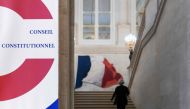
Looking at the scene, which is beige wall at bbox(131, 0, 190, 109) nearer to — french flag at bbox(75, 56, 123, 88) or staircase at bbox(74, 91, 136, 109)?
staircase at bbox(74, 91, 136, 109)

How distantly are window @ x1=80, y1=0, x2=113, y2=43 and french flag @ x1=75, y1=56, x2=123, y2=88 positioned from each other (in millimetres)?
1827

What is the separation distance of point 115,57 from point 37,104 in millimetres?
21668

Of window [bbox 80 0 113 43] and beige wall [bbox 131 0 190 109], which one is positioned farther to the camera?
window [bbox 80 0 113 43]

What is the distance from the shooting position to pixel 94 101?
18484mm

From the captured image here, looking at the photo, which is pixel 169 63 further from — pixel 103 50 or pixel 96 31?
pixel 96 31

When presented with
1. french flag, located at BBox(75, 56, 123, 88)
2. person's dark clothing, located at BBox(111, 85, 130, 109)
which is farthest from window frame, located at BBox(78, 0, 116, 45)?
person's dark clothing, located at BBox(111, 85, 130, 109)

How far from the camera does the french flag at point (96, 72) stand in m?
24.0

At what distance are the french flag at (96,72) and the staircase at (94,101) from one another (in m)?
4.49

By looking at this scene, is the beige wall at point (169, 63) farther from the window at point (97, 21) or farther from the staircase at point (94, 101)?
the window at point (97, 21)

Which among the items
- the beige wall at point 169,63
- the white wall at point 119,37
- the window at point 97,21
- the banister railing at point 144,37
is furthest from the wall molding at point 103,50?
the beige wall at point 169,63

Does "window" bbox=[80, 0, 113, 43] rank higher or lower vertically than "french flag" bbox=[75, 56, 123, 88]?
higher

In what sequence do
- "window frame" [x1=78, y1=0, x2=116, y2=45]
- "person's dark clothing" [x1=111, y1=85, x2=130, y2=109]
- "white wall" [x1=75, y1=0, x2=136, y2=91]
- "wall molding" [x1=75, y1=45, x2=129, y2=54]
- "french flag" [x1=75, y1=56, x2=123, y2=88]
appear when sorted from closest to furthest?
"person's dark clothing" [x1=111, y1=85, x2=130, y2=109], "french flag" [x1=75, y1=56, x2=123, y2=88], "white wall" [x1=75, y1=0, x2=136, y2=91], "wall molding" [x1=75, y1=45, x2=129, y2=54], "window frame" [x1=78, y1=0, x2=116, y2=45]

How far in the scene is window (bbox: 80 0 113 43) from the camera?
27.8m

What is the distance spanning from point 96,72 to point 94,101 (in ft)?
21.2
